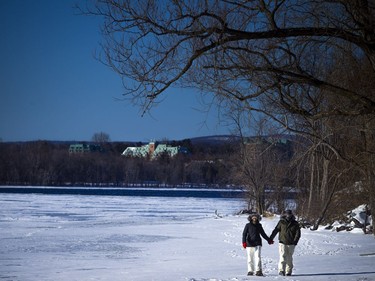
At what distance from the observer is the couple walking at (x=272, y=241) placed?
1409cm

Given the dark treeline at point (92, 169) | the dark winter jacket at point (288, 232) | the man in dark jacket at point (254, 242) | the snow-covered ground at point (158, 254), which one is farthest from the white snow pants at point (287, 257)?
the dark treeline at point (92, 169)

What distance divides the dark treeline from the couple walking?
120333 millimetres

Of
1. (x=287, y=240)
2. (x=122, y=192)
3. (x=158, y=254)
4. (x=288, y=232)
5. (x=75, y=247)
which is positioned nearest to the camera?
(x=287, y=240)

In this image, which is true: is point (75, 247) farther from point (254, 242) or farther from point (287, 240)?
point (287, 240)

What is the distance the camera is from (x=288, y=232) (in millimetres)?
14297

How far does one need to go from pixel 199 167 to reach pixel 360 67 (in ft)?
484

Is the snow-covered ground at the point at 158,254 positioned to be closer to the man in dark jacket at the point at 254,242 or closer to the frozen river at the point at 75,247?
the frozen river at the point at 75,247

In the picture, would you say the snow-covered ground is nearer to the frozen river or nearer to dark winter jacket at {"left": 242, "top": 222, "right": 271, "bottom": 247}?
the frozen river

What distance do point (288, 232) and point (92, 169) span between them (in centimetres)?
14113

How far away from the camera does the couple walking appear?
14094 mm

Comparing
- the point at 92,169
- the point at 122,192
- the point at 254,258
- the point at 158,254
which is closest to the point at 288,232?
the point at 254,258

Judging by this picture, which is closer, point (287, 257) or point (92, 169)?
point (287, 257)

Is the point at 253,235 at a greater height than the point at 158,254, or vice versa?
the point at 253,235

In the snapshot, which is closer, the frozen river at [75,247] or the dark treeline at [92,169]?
the frozen river at [75,247]
